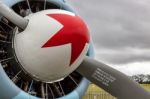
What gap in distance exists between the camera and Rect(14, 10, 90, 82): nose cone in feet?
23.0

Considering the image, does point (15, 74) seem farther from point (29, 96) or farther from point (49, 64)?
point (49, 64)

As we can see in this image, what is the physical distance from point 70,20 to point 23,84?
1967 millimetres

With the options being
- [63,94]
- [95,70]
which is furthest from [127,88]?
[63,94]

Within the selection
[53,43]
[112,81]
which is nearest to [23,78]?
[53,43]

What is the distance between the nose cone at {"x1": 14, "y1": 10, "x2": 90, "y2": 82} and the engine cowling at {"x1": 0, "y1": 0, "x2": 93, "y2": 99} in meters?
0.59

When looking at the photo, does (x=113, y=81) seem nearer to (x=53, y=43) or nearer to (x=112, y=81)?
(x=112, y=81)

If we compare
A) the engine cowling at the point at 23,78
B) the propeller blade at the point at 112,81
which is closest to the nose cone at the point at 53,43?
the engine cowling at the point at 23,78

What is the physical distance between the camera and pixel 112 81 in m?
8.19

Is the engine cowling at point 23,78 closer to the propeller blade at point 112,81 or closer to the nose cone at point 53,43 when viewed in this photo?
the nose cone at point 53,43

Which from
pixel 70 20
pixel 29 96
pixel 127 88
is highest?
pixel 70 20

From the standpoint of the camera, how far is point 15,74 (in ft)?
27.0

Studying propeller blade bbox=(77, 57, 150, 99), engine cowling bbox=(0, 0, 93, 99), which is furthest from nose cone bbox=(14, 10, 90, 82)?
propeller blade bbox=(77, 57, 150, 99)

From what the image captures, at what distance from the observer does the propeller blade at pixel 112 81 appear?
26.9ft

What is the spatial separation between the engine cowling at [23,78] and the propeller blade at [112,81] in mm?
961
